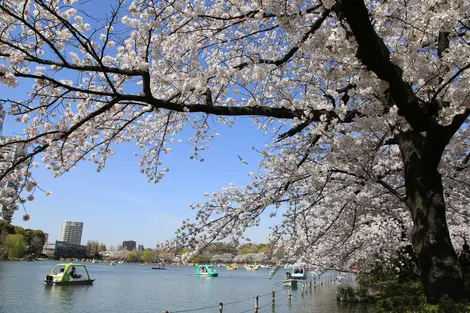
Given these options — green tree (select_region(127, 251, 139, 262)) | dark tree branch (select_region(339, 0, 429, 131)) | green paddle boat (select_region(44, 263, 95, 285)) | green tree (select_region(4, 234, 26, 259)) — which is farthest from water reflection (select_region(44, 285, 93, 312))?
green tree (select_region(127, 251, 139, 262))

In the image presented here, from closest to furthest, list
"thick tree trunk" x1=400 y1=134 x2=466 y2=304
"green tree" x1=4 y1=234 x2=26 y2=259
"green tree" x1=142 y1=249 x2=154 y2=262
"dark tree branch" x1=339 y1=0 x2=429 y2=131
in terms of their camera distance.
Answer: "dark tree branch" x1=339 y1=0 x2=429 y2=131 < "thick tree trunk" x1=400 y1=134 x2=466 y2=304 < "green tree" x1=4 y1=234 x2=26 y2=259 < "green tree" x1=142 y1=249 x2=154 y2=262

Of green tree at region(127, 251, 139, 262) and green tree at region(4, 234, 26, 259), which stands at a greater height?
green tree at region(4, 234, 26, 259)

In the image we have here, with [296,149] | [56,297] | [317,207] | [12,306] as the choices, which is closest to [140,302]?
[56,297]

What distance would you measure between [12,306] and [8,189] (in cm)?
1395

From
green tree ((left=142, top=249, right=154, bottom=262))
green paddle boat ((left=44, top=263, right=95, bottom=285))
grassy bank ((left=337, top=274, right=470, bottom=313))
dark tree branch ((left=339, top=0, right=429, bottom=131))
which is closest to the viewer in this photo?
dark tree branch ((left=339, top=0, right=429, bottom=131))

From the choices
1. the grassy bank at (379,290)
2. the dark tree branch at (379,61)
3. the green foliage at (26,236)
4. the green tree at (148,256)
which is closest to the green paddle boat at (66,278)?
the grassy bank at (379,290)

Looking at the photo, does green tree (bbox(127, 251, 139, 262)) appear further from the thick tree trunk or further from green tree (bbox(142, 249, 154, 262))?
the thick tree trunk

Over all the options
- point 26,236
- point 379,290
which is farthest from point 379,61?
point 26,236

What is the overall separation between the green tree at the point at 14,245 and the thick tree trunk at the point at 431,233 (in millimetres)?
72244

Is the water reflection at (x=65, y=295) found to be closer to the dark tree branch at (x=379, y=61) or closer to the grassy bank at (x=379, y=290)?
the grassy bank at (x=379, y=290)

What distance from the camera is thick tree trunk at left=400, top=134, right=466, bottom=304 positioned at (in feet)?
13.4

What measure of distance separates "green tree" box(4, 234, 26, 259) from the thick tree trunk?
7224cm

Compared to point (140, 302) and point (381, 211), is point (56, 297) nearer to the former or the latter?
point (140, 302)

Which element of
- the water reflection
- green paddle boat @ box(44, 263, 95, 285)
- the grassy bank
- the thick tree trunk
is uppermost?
the thick tree trunk
